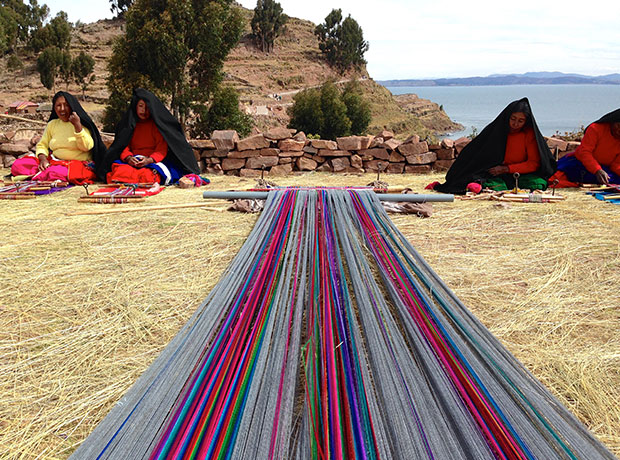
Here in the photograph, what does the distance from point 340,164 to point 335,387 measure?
5602mm

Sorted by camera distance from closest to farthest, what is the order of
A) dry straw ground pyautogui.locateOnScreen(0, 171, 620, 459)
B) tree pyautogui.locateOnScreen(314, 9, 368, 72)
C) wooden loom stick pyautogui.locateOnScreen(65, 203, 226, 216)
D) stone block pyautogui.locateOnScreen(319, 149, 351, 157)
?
dry straw ground pyautogui.locateOnScreen(0, 171, 620, 459) → wooden loom stick pyautogui.locateOnScreen(65, 203, 226, 216) → stone block pyautogui.locateOnScreen(319, 149, 351, 157) → tree pyautogui.locateOnScreen(314, 9, 368, 72)

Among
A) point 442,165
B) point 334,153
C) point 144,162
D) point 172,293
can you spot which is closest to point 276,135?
point 334,153

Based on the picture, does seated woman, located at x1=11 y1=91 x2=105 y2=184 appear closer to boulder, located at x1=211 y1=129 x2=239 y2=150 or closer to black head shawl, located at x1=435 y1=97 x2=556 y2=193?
boulder, located at x1=211 y1=129 x2=239 y2=150

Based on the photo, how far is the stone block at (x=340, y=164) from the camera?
21.8 ft

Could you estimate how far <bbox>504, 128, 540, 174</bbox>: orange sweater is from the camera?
194 inches

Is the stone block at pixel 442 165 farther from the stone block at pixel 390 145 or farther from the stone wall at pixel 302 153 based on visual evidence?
the stone block at pixel 390 145

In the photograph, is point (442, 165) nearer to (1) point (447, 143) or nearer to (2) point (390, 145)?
(1) point (447, 143)

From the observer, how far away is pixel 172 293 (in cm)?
223

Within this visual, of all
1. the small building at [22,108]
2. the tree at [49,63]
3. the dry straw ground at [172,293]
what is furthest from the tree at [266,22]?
the dry straw ground at [172,293]

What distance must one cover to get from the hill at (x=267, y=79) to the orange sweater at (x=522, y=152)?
2036 centimetres

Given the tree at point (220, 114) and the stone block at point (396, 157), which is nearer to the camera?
the stone block at point (396, 157)

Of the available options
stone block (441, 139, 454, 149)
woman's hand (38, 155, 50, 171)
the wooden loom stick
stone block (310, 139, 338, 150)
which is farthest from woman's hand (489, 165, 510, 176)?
woman's hand (38, 155, 50, 171)

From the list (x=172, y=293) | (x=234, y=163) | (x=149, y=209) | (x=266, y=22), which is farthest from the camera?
(x=266, y=22)

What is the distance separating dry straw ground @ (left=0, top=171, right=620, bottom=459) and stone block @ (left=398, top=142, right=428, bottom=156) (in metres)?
2.63
